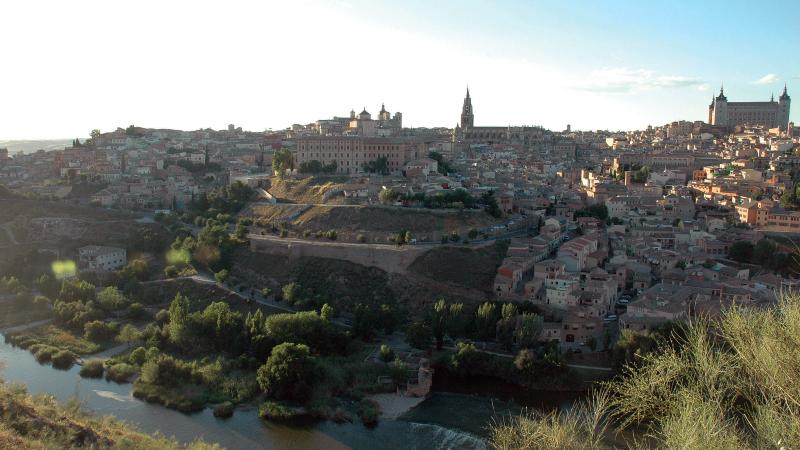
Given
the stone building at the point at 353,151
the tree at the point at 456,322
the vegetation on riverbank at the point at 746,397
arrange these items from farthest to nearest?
the stone building at the point at 353,151 → the tree at the point at 456,322 → the vegetation on riverbank at the point at 746,397

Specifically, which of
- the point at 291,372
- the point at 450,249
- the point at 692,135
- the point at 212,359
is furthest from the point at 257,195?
the point at 692,135

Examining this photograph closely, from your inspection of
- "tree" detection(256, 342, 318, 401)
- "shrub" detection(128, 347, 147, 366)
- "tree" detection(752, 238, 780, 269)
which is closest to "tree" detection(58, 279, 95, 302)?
"shrub" detection(128, 347, 147, 366)

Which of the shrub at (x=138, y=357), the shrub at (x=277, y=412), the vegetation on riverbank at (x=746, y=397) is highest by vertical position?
the vegetation on riverbank at (x=746, y=397)

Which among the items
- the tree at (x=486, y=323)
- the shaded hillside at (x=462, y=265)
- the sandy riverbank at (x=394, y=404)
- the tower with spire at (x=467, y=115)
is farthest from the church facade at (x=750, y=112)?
the sandy riverbank at (x=394, y=404)

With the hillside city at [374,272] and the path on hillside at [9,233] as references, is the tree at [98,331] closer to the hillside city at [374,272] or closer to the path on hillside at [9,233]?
the hillside city at [374,272]

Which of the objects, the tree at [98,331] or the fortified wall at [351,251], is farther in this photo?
the fortified wall at [351,251]

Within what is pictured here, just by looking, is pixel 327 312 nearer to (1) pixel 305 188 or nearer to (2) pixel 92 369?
(2) pixel 92 369
